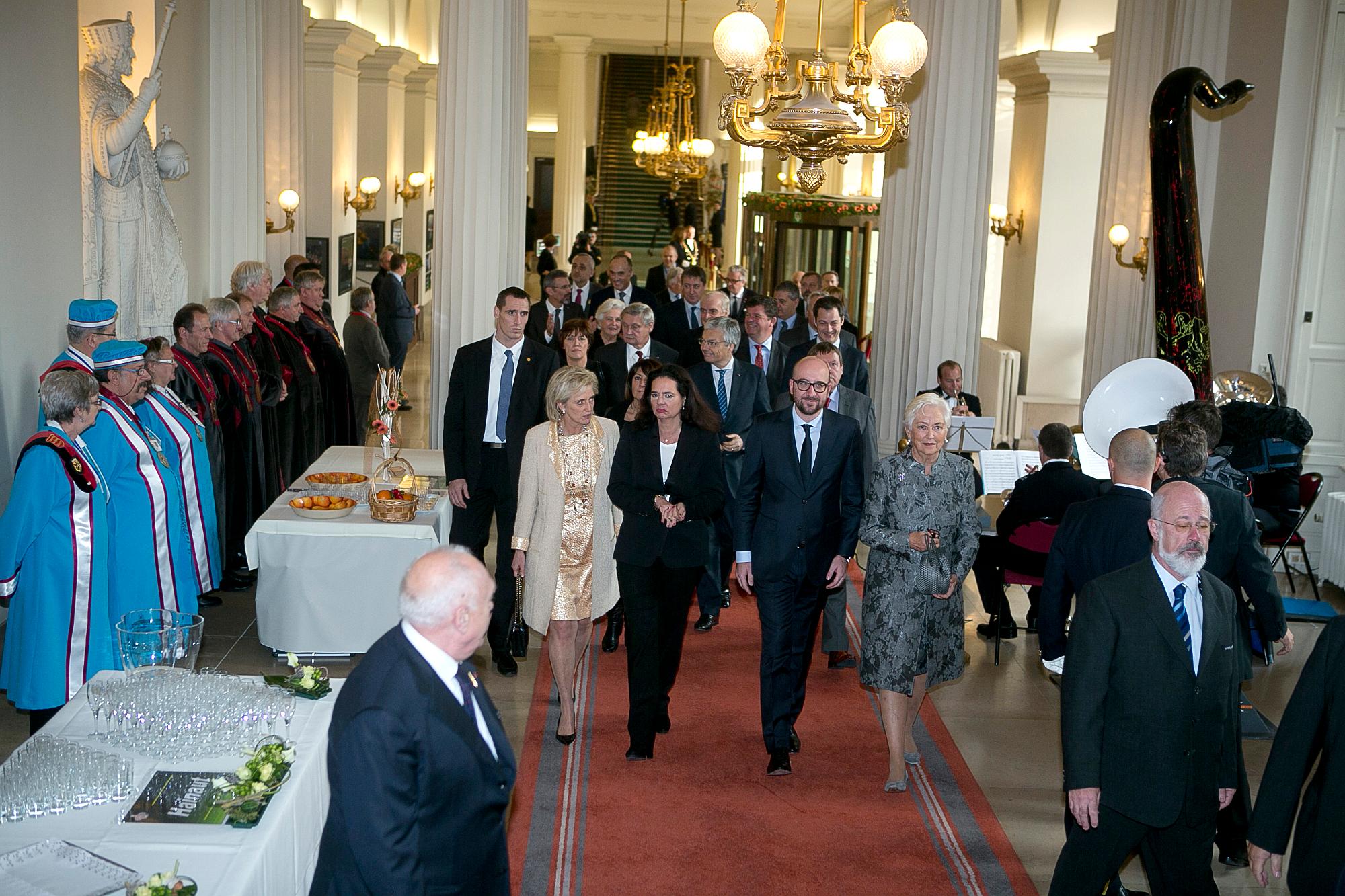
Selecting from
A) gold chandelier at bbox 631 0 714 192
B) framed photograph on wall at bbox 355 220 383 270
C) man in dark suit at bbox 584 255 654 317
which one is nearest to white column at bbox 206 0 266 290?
man in dark suit at bbox 584 255 654 317

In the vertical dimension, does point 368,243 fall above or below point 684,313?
above

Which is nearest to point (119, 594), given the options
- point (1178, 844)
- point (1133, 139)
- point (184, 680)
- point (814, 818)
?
point (184, 680)

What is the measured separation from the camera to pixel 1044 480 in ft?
21.6

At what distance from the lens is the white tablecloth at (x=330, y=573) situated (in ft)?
20.0

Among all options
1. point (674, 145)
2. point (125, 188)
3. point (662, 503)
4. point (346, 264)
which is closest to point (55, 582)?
point (662, 503)

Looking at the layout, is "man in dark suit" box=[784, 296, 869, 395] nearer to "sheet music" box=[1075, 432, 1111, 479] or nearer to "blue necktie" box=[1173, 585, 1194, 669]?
"sheet music" box=[1075, 432, 1111, 479]

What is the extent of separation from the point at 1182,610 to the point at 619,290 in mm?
8992

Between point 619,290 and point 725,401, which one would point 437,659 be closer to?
point 725,401

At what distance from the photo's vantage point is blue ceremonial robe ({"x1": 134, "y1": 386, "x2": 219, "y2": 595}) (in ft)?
20.5

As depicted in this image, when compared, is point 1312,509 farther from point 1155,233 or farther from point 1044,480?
point 1044,480

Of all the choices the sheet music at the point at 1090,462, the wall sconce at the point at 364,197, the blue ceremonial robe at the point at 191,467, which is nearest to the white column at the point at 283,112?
the wall sconce at the point at 364,197

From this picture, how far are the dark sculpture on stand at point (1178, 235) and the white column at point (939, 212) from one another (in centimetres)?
113

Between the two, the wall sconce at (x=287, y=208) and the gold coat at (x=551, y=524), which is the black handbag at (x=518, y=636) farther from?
the wall sconce at (x=287, y=208)

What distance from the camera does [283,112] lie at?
11.9 metres
